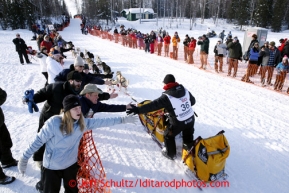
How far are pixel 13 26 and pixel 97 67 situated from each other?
35329 mm

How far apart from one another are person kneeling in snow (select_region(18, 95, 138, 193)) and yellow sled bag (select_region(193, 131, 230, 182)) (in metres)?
1.65

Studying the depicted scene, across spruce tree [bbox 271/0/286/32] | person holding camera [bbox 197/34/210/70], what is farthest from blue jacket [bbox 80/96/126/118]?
spruce tree [bbox 271/0/286/32]

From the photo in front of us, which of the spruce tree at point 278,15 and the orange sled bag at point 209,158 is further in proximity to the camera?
the spruce tree at point 278,15

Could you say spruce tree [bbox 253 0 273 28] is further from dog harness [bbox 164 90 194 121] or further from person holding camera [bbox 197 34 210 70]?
dog harness [bbox 164 90 194 121]

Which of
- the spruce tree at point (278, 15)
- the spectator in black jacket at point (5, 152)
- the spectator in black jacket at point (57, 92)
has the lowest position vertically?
Result: the spectator in black jacket at point (5, 152)

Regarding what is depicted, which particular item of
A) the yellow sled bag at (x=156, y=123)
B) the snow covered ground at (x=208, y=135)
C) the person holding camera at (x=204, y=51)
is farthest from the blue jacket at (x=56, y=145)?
the person holding camera at (x=204, y=51)

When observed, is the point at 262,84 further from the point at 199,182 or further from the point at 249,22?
the point at 249,22

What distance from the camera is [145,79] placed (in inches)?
339

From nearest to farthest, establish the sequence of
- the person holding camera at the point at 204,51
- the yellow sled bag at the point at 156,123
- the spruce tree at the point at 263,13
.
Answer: the yellow sled bag at the point at 156,123, the person holding camera at the point at 204,51, the spruce tree at the point at 263,13

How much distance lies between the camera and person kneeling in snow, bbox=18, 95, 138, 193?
7.23 ft

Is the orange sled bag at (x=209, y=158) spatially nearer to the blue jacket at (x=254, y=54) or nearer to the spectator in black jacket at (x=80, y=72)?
the spectator in black jacket at (x=80, y=72)

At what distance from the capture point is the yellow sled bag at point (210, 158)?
3.04 m

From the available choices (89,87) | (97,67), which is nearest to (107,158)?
(89,87)

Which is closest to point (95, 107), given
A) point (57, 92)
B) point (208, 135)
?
point (57, 92)
